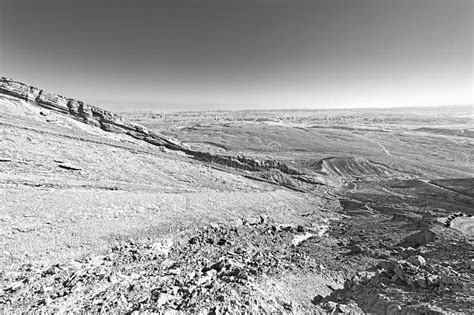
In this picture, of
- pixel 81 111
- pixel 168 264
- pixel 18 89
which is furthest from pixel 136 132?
pixel 168 264

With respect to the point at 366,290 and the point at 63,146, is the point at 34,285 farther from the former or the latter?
the point at 63,146

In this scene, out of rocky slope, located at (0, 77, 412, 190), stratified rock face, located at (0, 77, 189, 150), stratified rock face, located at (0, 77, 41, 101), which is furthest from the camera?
rocky slope, located at (0, 77, 412, 190)

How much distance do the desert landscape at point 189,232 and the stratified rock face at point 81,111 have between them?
112 millimetres

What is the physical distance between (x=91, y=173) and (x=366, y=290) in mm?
13239

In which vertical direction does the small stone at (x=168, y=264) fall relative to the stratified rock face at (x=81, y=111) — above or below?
below

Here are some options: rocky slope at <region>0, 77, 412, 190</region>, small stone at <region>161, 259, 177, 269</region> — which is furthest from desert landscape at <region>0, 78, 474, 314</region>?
rocky slope at <region>0, 77, 412, 190</region>

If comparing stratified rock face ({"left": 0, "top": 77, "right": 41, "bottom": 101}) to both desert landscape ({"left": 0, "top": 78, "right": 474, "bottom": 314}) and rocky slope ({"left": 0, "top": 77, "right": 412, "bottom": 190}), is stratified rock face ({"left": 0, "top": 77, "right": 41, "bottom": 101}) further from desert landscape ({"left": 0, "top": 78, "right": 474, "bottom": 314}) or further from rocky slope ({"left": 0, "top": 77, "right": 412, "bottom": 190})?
desert landscape ({"left": 0, "top": 78, "right": 474, "bottom": 314})

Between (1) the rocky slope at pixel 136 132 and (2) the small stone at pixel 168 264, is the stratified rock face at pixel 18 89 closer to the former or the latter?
(1) the rocky slope at pixel 136 132

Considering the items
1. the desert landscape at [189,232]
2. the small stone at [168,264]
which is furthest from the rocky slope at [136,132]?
the small stone at [168,264]

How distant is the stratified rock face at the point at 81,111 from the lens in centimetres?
1881

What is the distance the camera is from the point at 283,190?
18.5 meters

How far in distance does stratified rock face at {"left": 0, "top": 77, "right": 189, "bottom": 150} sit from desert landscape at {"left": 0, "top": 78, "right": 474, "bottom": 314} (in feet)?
0.37

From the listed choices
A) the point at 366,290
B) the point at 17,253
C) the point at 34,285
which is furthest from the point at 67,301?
the point at 366,290

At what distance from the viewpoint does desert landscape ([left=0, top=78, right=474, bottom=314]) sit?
17.2ft
